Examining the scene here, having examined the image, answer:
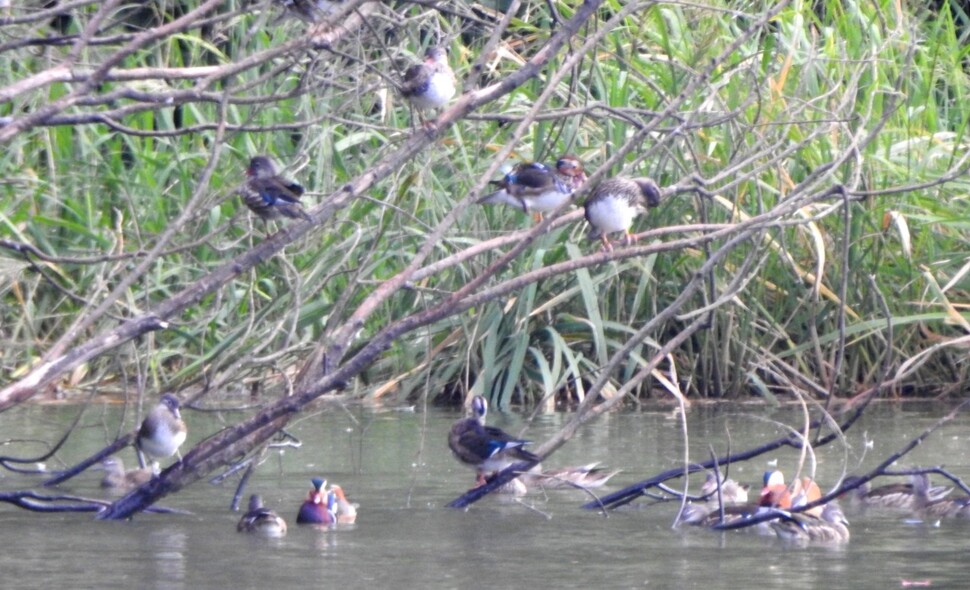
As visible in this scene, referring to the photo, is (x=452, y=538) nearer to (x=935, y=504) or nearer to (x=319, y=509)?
(x=319, y=509)

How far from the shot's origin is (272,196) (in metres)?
6.51

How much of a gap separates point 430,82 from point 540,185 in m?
1.03

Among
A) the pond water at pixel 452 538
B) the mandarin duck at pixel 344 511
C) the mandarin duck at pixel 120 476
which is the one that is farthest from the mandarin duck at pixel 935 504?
the mandarin duck at pixel 120 476

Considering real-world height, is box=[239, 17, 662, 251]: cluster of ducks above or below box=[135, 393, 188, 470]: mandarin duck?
above

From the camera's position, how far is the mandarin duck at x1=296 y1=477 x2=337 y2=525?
617 centimetres

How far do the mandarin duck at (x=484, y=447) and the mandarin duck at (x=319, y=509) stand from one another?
2.66 ft

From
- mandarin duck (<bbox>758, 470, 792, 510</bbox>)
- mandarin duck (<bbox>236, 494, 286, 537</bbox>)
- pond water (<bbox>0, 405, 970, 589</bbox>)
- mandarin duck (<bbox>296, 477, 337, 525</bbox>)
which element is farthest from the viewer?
mandarin duck (<bbox>758, 470, 792, 510</bbox>)

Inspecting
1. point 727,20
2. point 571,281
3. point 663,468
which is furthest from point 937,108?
point 663,468

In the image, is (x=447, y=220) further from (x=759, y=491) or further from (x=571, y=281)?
(x=571, y=281)

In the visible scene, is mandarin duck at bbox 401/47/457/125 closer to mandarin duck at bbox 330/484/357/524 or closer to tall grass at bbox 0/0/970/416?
mandarin duck at bbox 330/484/357/524

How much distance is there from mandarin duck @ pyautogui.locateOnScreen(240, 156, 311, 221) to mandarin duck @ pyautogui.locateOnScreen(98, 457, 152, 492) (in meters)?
1.52

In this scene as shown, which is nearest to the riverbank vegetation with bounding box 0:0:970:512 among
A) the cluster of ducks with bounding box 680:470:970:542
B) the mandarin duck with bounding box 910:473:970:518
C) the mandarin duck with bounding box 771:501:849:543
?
the cluster of ducks with bounding box 680:470:970:542

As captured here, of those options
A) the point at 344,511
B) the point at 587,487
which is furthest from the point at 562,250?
the point at 344,511

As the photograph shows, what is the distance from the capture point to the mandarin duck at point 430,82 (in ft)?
21.5
